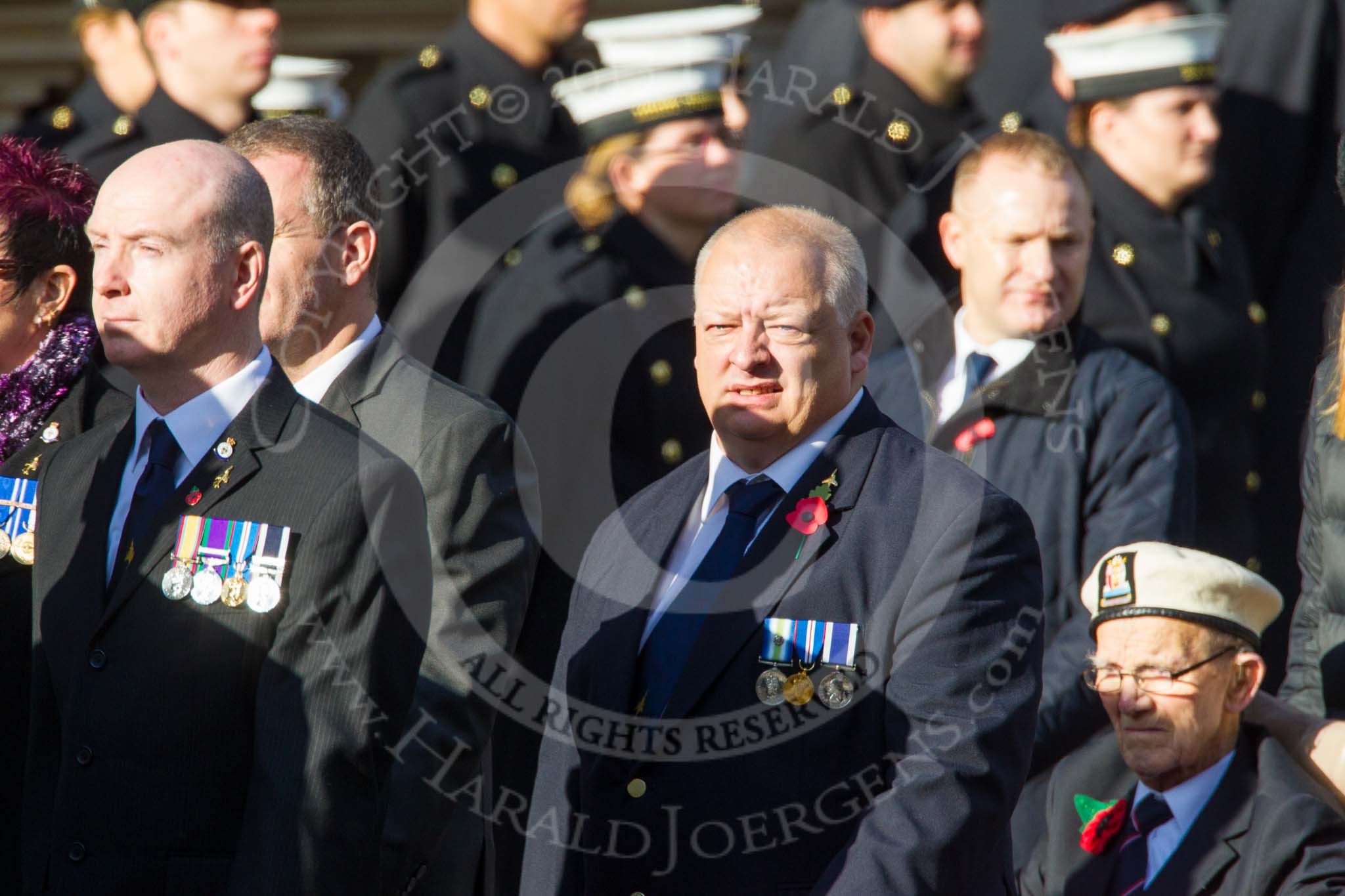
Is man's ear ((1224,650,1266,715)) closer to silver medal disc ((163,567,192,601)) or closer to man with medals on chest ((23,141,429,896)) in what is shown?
man with medals on chest ((23,141,429,896))

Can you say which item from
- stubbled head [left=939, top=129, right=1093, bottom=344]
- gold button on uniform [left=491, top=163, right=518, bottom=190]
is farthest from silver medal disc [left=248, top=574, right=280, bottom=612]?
gold button on uniform [left=491, top=163, right=518, bottom=190]

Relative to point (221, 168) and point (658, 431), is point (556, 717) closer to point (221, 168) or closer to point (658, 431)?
point (221, 168)

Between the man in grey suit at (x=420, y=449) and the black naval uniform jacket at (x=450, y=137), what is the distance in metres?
1.36

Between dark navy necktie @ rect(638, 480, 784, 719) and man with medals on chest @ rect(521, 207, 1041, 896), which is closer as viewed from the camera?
man with medals on chest @ rect(521, 207, 1041, 896)

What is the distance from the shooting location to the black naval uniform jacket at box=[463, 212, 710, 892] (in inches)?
175

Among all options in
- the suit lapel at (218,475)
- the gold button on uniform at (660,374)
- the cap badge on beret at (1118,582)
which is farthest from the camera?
the gold button on uniform at (660,374)

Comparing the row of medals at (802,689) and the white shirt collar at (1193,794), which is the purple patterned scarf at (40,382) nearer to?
the row of medals at (802,689)

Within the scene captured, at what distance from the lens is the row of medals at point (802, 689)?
9.96ft

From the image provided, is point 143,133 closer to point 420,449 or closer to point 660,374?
point 660,374

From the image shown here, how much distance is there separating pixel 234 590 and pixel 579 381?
5.65 ft

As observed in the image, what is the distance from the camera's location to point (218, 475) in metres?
3.09

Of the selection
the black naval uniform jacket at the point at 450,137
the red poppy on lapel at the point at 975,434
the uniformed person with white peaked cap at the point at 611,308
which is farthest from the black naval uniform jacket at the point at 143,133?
the red poppy on lapel at the point at 975,434

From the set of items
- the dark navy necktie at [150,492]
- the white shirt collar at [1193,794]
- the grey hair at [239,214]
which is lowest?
the white shirt collar at [1193,794]

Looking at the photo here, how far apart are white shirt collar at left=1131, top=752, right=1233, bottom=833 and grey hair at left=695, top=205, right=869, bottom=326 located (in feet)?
4.25
